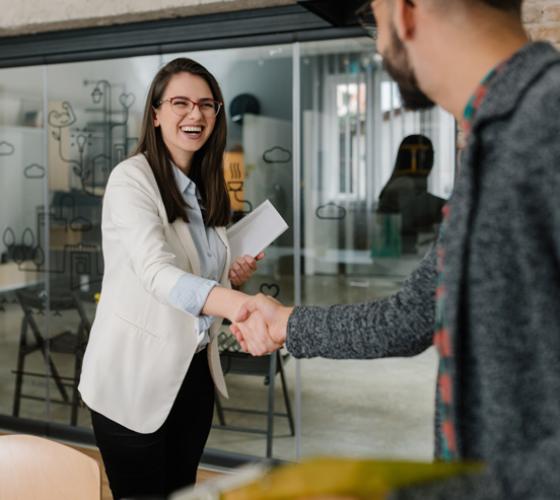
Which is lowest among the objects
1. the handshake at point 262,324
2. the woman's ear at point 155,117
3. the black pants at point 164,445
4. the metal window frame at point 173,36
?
the black pants at point 164,445

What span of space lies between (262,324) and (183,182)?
68 centimetres

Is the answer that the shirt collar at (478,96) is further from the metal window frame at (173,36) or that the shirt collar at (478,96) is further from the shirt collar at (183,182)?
the metal window frame at (173,36)

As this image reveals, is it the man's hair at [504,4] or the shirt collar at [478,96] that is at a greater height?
the man's hair at [504,4]

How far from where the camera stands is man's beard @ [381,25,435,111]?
1.02 meters

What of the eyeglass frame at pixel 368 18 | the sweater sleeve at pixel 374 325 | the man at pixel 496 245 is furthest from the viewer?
the sweater sleeve at pixel 374 325

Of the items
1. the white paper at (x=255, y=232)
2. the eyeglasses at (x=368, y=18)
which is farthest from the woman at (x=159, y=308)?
the eyeglasses at (x=368, y=18)

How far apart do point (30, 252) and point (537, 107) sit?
389cm

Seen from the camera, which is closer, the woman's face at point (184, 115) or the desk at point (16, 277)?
the woman's face at point (184, 115)

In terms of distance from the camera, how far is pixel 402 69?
1040 millimetres

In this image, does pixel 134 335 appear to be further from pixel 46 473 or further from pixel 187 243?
pixel 46 473

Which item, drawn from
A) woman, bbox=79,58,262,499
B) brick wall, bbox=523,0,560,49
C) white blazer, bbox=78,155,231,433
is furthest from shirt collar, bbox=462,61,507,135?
brick wall, bbox=523,0,560,49

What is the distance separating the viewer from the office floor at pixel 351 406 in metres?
3.42

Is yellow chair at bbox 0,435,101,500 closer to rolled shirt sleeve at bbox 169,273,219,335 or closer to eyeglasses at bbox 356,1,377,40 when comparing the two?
rolled shirt sleeve at bbox 169,273,219,335

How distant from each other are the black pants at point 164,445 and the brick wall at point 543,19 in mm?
1889
